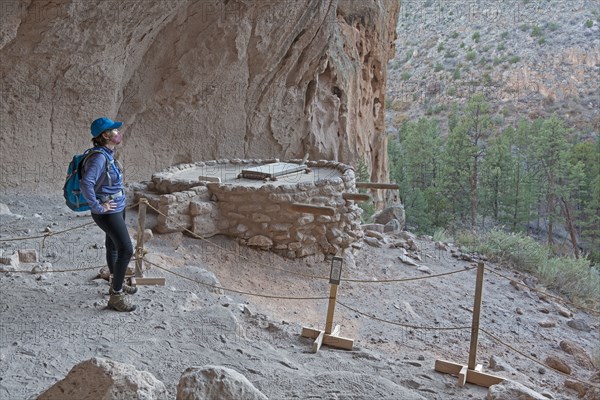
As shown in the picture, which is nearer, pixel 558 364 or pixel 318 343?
pixel 318 343

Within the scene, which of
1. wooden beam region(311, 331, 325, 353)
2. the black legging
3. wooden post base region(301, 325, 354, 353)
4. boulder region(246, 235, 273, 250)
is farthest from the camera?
boulder region(246, 235, 273, 250)

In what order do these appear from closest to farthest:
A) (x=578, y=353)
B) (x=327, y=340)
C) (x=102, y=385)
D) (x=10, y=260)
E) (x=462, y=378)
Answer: (x=102, y=385)
(x=462, y=378)
(x=327, y=340)
(x=10, y=260)
(x=578, y=353)

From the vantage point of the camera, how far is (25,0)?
696 cm

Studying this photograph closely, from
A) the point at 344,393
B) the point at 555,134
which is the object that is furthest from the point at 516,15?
the point at 344,393

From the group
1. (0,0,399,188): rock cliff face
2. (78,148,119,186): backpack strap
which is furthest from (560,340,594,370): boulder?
(0,0,399,188): rock cliff face

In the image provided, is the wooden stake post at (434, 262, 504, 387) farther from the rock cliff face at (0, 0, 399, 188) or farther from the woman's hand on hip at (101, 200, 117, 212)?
the rock cliff face at (0, 0, 399, 188)

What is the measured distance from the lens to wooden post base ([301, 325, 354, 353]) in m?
3.96

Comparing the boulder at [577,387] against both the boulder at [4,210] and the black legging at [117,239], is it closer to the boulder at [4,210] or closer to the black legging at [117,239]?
the black legging at [117,239]

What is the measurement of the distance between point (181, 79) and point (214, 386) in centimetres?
890

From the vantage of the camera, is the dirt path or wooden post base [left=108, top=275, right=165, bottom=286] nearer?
the dirt path

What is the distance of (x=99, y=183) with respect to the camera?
369cm

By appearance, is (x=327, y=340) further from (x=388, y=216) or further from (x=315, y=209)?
(x=388, y=216)

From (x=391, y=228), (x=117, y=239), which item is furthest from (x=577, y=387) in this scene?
(x=391, y=228)

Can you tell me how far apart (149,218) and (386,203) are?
43.9 feet
